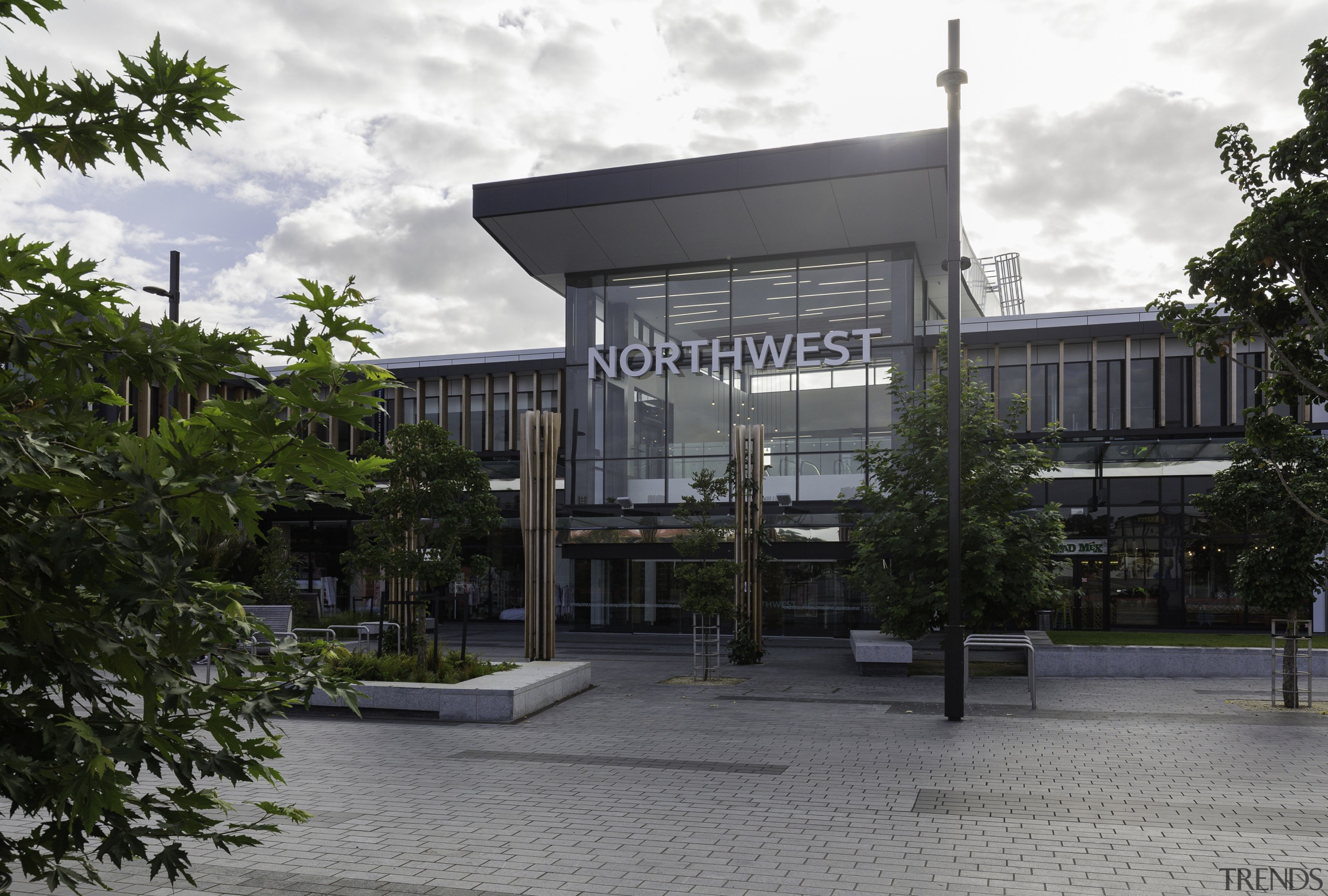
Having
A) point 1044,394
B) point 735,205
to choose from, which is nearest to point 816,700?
point 735,205

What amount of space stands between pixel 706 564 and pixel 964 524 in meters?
4.72

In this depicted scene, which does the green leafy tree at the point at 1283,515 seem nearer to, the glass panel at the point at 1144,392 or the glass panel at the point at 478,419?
the glass panel at the point at 1144,392

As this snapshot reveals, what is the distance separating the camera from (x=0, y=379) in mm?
2936

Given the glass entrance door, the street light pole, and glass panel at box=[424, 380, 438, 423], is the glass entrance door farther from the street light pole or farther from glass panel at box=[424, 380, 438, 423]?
glass panel at box=[424, 380, 438, 423]

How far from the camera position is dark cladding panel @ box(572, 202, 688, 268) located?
85.8 feet

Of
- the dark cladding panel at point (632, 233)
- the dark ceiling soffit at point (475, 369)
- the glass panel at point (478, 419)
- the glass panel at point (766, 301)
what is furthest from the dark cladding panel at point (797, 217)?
the glass panel at point (478, 419)

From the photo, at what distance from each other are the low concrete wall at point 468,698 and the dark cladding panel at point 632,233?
14336mm

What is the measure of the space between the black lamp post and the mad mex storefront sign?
39.3 feet

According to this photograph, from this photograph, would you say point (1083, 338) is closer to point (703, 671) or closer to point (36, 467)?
point (703, 671)

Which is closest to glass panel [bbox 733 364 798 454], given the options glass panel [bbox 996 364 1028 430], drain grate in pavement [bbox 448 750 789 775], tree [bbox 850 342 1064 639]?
glass panel [bbox 996 364 1028 430]

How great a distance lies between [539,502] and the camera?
19.3 meters

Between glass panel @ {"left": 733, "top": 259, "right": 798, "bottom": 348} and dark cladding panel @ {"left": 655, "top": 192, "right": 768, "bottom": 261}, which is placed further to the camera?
glass panel @ {"left": 733, "top": 259, "right": 798, "bottom": 348}

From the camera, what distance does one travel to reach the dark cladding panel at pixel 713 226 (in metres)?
25.6

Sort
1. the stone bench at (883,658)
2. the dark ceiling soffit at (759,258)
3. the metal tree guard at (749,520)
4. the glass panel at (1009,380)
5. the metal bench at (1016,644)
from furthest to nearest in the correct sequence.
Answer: the glass panel at (1009,380), the dark ceiling soffit at (759,258), the metal tree guard at (749,520), the stone bench at (883,658), the metal bench at (1016,644)
